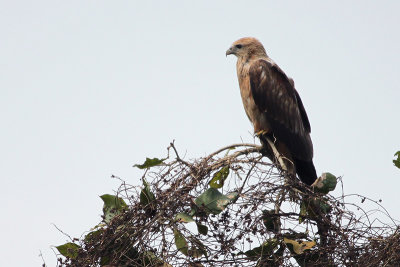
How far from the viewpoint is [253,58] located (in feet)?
21.5

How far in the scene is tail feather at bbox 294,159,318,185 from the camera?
5.85m

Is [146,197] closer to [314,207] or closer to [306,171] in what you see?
[314,207]

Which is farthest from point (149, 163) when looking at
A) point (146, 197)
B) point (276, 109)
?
point (276, 109)

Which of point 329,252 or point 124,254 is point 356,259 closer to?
point 329,252

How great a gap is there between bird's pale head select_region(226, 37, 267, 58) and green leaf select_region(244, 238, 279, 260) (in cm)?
358

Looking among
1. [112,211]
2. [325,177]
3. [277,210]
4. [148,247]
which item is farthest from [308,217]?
[112,211]

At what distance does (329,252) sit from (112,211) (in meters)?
1.46

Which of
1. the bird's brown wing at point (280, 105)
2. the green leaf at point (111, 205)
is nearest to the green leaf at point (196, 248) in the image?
the green leaf at point (111, 205)

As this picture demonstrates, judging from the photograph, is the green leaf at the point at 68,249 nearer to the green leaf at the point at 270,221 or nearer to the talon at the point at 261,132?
the green leaf at the point at 270,221

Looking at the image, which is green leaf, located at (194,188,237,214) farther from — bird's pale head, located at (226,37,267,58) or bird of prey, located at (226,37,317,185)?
bird's pale head, located at (226,37,267,58)

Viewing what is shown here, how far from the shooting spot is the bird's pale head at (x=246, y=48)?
659 cm

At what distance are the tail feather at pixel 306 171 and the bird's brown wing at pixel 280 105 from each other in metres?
0.07

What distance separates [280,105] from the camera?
20.5 ft

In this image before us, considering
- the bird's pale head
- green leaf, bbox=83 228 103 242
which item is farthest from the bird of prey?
green leaf, bbox=83 228 103 242
